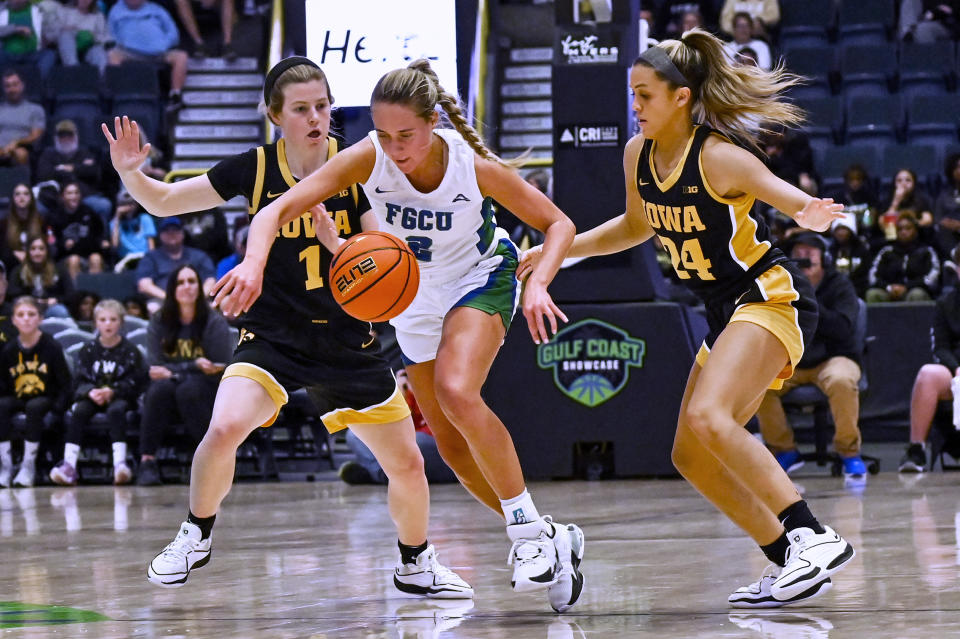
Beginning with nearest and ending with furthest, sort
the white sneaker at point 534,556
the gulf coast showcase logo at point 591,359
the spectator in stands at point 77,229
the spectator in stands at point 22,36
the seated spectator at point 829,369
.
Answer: the white sneaker at point 534,556, the gulf coast showcase logo at point 591,359, the seated spectator at point 829,369, the spectator in stands at point 77,229, the spectator in stands at point 22,36

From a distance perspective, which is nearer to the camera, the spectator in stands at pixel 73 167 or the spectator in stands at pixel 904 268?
the spectator in stands at pixel 904 268

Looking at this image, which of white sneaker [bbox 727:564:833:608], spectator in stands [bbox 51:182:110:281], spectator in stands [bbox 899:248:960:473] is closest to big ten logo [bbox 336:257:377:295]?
white sneaker [bbox 727:564:833:608]

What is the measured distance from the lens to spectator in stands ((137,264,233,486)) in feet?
30.6

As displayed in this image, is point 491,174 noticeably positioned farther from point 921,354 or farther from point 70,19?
point 70,19

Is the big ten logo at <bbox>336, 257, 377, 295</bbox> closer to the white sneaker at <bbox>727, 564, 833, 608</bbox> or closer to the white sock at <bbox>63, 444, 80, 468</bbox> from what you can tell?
the white sneaker at <bbox>727, 564, 833, 608</bbox>

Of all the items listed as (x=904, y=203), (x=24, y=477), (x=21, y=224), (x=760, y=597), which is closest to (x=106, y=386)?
(x=24, y=477)

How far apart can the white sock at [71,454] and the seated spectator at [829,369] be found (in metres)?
4.63

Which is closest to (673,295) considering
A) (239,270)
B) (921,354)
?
(921,354)

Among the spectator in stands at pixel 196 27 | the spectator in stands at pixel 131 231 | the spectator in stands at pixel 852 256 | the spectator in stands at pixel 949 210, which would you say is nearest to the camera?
the spectator in stands at pixel 852 256

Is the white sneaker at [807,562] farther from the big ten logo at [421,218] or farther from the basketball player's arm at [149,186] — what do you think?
the basketball player's arm at [149,186]

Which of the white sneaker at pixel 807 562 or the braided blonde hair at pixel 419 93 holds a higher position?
the braided blonde hair at pixel 419 93

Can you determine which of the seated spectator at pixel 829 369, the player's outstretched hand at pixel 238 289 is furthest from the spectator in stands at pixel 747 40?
the player's outstretched hand at pixel 238 289

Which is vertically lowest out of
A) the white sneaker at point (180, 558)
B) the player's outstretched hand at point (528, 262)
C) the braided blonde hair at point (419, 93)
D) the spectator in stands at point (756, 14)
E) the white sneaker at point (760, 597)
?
the white sneaker at point (760, 597)

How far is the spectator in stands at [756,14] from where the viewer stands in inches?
560
